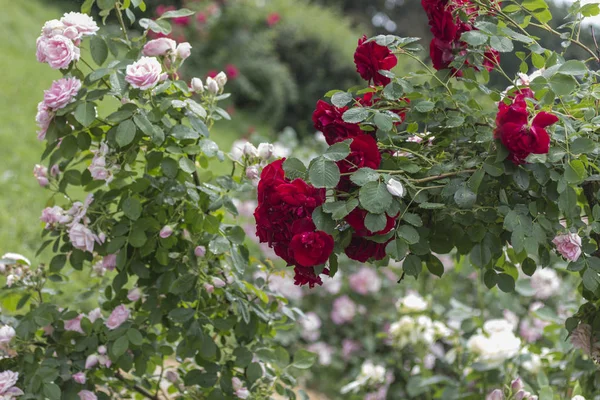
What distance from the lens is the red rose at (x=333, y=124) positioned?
4.16 feet

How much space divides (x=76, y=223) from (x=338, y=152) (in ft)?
2.42

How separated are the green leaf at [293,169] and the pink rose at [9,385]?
2.74 feet

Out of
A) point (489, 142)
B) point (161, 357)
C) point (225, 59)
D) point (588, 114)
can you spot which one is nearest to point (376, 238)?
point (489, 142)

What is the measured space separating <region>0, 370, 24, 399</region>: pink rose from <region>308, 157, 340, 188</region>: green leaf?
35.0 inches

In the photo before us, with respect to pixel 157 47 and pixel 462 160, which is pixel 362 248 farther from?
pixel 157 47

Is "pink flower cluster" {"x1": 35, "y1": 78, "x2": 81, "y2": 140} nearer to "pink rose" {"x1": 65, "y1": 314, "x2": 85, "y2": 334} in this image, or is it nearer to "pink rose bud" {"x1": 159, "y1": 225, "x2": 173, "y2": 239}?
"pink rose bud" {"x1": 159, "y1": 225, "x2": 173, "y2": 239}

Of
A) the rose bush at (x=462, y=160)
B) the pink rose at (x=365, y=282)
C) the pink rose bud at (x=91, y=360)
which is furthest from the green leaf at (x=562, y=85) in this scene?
the pink rose at (x=365, y=282)

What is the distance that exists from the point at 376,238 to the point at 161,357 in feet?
2.82

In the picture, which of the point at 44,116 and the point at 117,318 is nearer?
the point at 44,116

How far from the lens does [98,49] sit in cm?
152

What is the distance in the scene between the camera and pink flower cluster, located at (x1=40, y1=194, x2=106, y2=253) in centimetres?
157

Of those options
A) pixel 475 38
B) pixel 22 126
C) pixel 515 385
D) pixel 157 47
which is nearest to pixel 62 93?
pixel 157 47

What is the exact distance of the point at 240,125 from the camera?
8055mm

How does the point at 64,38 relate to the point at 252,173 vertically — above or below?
above
